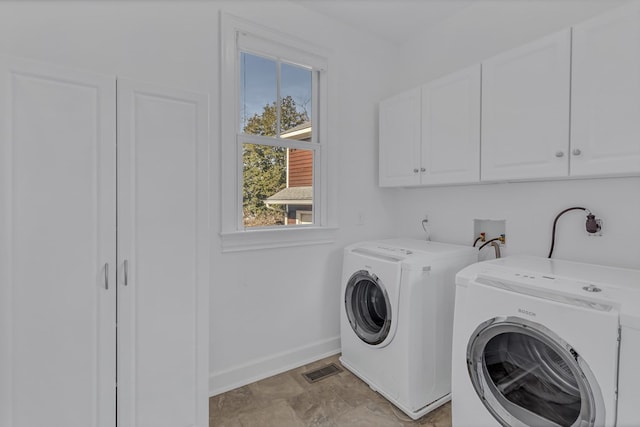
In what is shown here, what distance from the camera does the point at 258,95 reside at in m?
2.28

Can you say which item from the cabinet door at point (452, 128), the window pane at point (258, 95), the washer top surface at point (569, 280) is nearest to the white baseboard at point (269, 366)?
the washer top surface at point (569, 280)

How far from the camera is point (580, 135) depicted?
4.93 ft

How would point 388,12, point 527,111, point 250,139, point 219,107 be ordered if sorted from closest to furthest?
point 527,111
point 219,107
point 250,139
point 388,12

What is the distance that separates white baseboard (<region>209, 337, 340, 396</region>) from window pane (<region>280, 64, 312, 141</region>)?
5.39 feet

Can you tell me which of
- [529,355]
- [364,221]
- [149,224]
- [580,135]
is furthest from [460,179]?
[149,224]

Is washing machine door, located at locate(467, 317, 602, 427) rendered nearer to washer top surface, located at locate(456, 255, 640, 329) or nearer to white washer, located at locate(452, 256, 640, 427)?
white washer, located at locate(452, 256, 640, 427)

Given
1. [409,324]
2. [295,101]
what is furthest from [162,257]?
[295,101]

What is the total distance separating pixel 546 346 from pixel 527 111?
3.90ft

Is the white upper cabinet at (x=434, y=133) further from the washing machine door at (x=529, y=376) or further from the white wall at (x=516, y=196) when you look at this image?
the washing machine door at (x=529, y=376)

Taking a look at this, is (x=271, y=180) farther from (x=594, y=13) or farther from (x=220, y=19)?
(x=594, y=13)

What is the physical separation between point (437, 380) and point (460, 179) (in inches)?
49.7

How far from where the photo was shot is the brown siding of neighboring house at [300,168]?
7.91 feet

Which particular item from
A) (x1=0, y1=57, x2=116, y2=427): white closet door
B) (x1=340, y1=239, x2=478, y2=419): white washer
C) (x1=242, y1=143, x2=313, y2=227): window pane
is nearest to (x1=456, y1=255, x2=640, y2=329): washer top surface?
(x1=340, y1=239, x2=478, y2=419): white washer

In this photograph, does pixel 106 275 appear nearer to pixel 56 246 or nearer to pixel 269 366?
pixel 56 246
